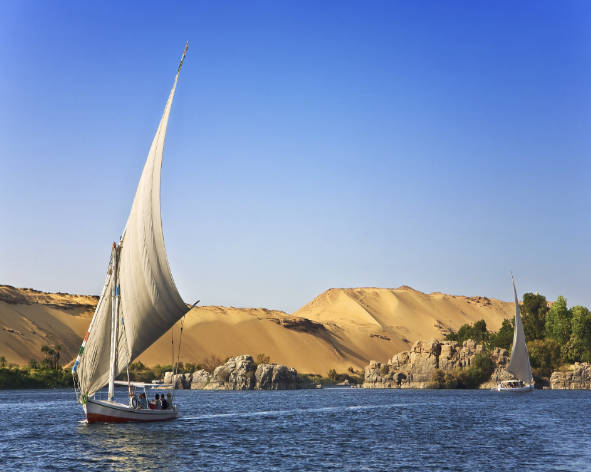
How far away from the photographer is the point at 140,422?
149ft

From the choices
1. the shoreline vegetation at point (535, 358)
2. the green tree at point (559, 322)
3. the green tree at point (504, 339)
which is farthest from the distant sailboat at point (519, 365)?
the green tree at point (504, 339)

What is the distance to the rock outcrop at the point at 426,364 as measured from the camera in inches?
4232

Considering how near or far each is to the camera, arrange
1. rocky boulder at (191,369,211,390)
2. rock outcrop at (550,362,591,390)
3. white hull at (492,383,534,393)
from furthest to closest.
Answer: rocky boulder at (191,369,211,390)
rock outcrop at (550,362,591,390)
white hull at (492,383,534,393)

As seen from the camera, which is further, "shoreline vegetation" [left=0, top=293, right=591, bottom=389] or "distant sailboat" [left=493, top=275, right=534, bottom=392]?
"shoreline vegetation" [left=0, top=293, right=591, bottom=389]

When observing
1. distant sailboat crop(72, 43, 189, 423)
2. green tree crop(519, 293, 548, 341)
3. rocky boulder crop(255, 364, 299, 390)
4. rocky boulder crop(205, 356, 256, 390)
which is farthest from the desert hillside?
distant sailboat crop(72, 43, 189, 423)

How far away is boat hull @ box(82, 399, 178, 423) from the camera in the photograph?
1694 inches

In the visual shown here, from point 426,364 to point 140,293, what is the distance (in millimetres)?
76222

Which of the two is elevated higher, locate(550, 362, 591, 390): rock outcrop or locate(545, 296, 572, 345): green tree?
locate(545, 296, 572, 345): green tree

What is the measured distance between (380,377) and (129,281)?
7963 cm

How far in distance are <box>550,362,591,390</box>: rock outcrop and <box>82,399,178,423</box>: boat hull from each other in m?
75.6

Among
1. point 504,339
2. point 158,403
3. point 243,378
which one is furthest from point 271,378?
point 158,403

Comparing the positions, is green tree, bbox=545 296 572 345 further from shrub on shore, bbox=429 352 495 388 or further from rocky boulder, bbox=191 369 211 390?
rocky boulder, bbox=191 369 211 390

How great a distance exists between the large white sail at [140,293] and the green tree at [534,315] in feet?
302

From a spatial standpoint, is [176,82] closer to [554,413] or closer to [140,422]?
[140,422]
